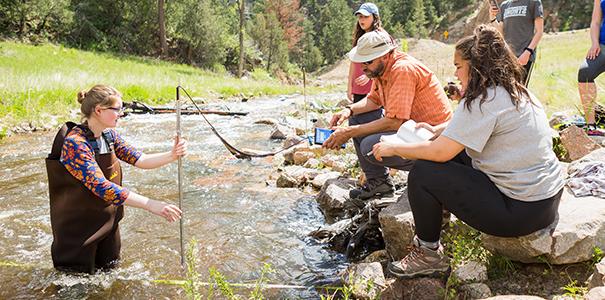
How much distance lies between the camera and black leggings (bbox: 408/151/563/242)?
8.02 ft

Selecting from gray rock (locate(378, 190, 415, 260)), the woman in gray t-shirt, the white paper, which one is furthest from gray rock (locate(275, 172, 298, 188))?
the woman in gray t-shirt

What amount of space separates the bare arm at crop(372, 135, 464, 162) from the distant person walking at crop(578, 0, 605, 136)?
3.20 m

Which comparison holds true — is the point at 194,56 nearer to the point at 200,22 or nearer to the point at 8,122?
the point at 200,22

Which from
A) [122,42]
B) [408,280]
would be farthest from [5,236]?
[122,42]

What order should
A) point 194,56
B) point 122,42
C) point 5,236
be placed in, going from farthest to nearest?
point 194,56
point 122,42
point 5,236

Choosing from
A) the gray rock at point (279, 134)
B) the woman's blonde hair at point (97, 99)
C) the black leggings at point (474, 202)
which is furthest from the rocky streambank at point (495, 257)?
the gray rock at point (279, 134)

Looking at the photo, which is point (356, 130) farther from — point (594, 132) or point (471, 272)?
point (594, 132)

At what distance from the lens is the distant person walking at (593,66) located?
16.1 ft

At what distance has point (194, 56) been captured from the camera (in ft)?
110

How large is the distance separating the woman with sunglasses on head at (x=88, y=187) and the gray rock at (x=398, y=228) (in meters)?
1.51

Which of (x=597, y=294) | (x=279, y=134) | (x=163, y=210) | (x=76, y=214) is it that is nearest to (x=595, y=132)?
(x=597, y=294)

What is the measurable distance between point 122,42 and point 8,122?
23.8 metres

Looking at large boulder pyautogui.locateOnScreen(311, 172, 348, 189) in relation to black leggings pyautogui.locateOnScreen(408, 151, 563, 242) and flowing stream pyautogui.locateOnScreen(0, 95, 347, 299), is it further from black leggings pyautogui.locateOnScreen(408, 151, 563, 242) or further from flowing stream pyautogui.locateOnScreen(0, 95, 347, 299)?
black leggings pyautogui.locateOnScreen(408, 151, 563, 242)

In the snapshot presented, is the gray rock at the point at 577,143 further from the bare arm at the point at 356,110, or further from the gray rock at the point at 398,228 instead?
the gray rock at the point at 398,228
